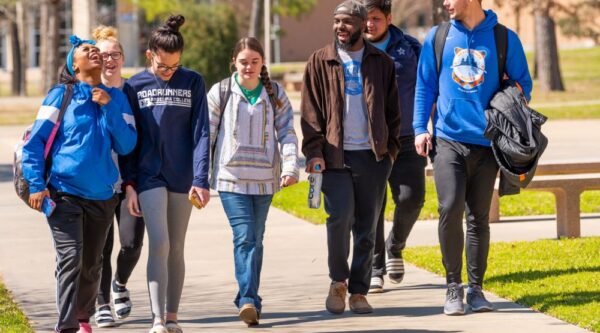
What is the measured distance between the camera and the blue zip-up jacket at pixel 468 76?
7.93 m

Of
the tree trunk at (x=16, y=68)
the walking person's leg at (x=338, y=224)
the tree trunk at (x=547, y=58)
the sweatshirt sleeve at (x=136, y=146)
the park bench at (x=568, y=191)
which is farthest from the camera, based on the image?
the tree trunk at (x=16, y=68)

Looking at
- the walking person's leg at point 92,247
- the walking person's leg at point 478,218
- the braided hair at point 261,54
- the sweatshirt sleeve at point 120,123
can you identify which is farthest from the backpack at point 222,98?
the walking person's leg at point 478,218

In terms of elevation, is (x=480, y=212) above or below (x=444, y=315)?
above

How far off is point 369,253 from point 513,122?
3.97ft

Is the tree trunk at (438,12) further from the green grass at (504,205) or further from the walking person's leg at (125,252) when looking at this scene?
the walking person's leg at (125,252)

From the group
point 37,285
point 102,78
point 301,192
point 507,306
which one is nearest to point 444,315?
point 507,306

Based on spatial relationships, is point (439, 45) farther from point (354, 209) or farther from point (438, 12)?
point (438, 12)

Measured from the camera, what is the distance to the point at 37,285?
938cm

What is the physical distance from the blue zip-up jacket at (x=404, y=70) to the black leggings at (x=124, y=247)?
2.04 meters

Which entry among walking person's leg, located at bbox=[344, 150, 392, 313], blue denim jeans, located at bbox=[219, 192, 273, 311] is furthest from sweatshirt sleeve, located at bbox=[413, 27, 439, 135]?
blue denim jeans, located at bbox=[219, 192, 273, 311]

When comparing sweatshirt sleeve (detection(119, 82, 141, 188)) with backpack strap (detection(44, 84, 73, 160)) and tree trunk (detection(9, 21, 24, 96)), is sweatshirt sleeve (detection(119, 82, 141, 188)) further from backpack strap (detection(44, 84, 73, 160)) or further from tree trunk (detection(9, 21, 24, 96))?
tree trunk (detection(9, 21, 24, 96))

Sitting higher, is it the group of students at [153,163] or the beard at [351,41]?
the beard at [351,41]

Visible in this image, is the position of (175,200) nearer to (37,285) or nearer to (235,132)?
(235,132)

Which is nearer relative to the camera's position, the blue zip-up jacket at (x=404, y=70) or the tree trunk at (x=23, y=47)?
the blue zip-up jacket at (x=404, y=70)
